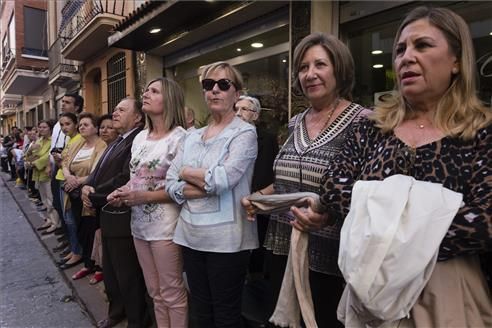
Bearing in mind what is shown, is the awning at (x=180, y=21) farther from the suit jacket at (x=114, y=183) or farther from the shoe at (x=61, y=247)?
the shoe at (x=61, y=247)

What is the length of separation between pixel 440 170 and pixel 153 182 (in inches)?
73.2

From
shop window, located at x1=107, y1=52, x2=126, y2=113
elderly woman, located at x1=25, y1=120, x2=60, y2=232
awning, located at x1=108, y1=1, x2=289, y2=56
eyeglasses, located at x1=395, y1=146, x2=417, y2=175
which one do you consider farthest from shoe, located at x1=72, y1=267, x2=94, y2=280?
shop window, located at x1=107, y1=52, x2=126, y2=113

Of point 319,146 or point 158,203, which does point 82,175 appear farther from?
point 319,146

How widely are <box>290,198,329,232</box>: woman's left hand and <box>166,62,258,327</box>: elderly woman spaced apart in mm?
553

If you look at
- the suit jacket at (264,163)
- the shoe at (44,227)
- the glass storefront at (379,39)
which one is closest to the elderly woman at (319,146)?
the suit jacket at (264,163)

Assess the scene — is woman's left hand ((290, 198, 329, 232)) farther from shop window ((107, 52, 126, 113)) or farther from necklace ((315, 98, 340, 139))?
shop window ((107, 52, 126, 113))

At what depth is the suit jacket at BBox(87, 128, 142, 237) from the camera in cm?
282

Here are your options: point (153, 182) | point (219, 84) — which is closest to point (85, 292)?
point (153, 182)

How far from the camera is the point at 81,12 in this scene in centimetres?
1002

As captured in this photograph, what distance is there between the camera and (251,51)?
5.88 meters

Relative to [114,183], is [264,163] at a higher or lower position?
higher

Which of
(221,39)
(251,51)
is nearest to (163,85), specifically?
(251,51)

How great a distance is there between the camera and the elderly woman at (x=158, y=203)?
2537 millimetres

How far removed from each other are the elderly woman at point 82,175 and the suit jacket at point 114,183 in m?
1.10
